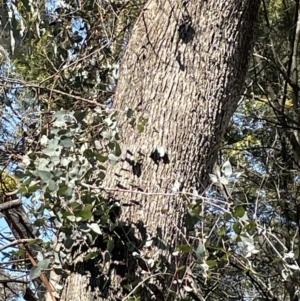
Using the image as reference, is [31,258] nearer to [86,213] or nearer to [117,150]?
[86,213]

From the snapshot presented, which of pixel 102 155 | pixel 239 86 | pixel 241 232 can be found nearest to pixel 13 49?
pixel 102 155

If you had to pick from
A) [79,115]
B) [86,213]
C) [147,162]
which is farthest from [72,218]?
[79,115]

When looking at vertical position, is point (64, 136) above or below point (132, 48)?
below

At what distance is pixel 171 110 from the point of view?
6.20ft

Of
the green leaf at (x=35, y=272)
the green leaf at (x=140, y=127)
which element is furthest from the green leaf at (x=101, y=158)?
the green leaf at (x=35, y=272)

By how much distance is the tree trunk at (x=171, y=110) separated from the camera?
177 cm

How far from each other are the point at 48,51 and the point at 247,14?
5.48ft

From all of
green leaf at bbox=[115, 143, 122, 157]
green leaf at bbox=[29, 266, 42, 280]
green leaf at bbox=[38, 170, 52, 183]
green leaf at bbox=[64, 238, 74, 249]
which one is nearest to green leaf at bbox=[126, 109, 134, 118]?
green leaf at bbox=[115, 143, 122, 157]

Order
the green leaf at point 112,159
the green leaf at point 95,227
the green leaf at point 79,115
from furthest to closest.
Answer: the green leaf at point 79,115, the green leaf at point 112,159, the green leaf at point 95,227

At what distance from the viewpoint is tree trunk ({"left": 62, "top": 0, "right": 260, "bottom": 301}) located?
69.5 inches

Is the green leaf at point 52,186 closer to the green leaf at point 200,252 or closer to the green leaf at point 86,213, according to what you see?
the green leaf at point 86,213

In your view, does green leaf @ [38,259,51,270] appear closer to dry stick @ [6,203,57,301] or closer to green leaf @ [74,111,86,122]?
dry stick @ [6,203,57,301]

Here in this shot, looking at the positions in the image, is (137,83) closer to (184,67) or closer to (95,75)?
(184,67)

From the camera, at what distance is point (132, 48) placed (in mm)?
2047
